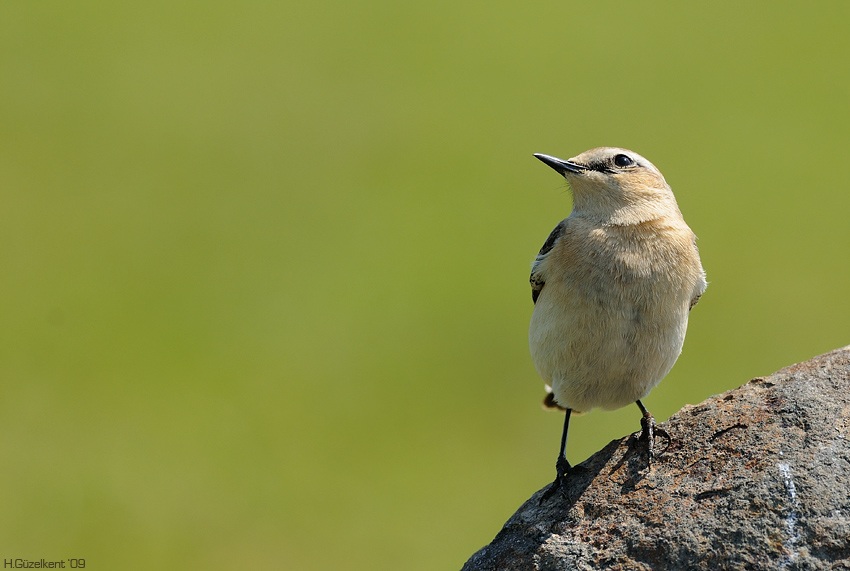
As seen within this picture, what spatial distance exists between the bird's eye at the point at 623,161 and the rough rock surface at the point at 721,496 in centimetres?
230

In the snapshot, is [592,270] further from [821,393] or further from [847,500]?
[847,500]

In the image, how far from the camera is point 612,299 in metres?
7.54

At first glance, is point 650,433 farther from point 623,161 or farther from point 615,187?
point 623,161

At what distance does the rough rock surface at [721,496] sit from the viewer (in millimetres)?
6031

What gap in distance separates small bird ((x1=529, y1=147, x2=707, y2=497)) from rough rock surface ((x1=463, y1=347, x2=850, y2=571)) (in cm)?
33

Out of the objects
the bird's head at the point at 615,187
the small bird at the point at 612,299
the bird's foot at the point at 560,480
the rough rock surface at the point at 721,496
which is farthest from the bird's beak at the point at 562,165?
the bird's foot at the point at 560,480

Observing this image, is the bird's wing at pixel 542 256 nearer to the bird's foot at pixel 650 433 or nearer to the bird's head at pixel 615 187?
the bird's head at pixel 615 187

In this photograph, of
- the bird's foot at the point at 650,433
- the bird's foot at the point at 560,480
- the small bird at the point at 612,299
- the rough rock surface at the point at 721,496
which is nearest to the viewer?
the rough rock surface at the point at 721,496

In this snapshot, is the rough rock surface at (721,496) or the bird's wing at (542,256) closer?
the rough rock surface at (721,496)

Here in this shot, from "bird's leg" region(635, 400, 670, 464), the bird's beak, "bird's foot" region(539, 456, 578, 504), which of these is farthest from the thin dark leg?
the bird's beak

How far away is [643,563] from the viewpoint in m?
6.25

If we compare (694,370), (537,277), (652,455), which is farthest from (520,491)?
(652,455)

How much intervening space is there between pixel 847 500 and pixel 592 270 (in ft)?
7.96

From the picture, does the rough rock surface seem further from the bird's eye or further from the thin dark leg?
the bird's eye
